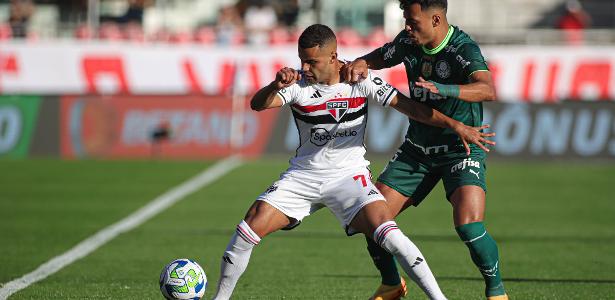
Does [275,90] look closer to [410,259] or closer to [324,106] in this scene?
[324,106]

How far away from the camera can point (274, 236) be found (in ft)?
40.5

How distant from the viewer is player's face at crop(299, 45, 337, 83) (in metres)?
7.29

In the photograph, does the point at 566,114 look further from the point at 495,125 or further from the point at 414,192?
the point at 414,192

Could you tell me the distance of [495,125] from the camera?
66.9 ft

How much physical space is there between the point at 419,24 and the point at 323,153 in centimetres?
114

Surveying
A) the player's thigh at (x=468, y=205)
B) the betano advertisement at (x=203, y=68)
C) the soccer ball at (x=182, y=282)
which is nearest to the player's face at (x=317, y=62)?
the player's thigh at (x=468, y=205)

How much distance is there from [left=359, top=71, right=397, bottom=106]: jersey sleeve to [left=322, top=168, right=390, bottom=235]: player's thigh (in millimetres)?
550

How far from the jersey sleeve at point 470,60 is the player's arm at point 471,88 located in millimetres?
48

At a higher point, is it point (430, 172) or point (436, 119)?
point (436, 119)

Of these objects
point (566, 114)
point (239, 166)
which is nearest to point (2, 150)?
point (239, 166)

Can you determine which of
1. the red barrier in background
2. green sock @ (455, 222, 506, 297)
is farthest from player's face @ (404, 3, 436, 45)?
the red barrier in background

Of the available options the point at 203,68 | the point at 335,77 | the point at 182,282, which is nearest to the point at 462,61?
the point at 335,77

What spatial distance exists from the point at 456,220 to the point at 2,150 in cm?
1501

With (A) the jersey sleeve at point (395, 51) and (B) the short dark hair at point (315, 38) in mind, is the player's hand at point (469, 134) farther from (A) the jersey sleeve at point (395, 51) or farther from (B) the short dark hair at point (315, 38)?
(B) the short dark hair at point (315, 38)
